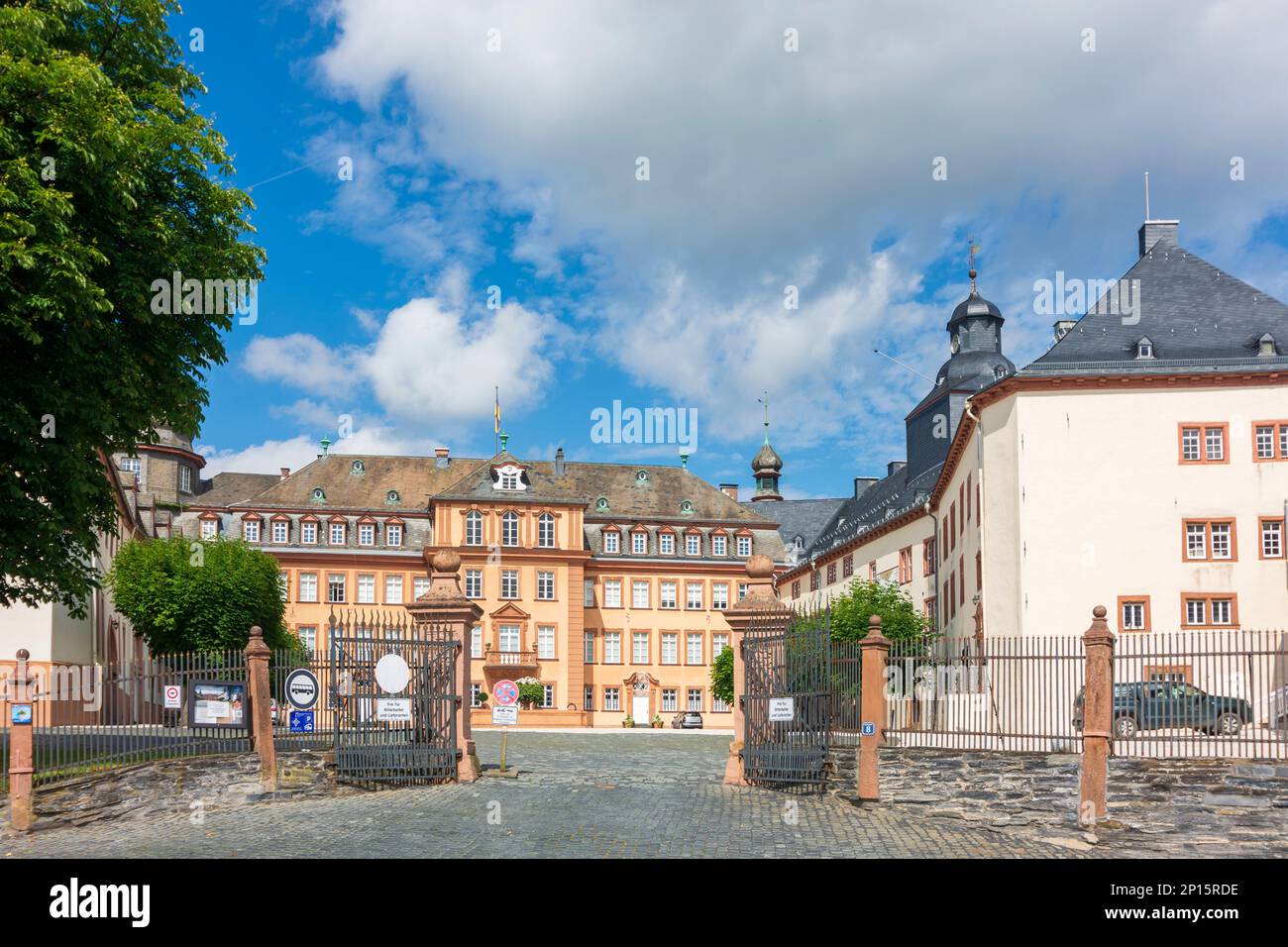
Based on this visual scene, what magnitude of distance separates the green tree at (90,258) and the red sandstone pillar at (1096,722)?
13.9m

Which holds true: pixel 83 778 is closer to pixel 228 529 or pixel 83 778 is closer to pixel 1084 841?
pixel 1084 841

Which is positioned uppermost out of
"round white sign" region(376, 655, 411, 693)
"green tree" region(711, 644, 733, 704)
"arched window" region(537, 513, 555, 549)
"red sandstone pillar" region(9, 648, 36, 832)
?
"arched window" region(537, 513, 555, 549)

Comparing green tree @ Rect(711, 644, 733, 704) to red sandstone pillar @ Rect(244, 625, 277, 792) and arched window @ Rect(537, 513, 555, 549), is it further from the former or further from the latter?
red sandstone pillar @ Rect(244, 625, 277, 792)

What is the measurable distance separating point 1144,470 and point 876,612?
15861 mm

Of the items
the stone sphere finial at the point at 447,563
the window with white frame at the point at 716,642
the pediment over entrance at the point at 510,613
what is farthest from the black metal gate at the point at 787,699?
the window with white frame at the point at 716,642

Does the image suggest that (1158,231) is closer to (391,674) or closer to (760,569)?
(760,569)

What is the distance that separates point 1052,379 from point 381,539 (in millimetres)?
45095

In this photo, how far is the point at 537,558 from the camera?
7288 centimetres

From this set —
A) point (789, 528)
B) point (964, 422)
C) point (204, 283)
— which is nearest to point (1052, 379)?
point (964, 422)

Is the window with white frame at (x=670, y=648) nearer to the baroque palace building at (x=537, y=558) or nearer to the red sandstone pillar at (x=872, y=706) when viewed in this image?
the baroque palace building at (x=537, y=558)

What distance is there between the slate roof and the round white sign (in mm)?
22969

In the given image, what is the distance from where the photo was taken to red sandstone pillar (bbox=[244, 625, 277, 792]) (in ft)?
65.3

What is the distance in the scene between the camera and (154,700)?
2022 centimetres

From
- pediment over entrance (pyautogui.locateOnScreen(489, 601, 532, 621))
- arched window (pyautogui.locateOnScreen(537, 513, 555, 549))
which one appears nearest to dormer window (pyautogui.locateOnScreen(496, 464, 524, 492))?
arched window (pyautogui.locateOnScreen(537, 513, 555, 549))
